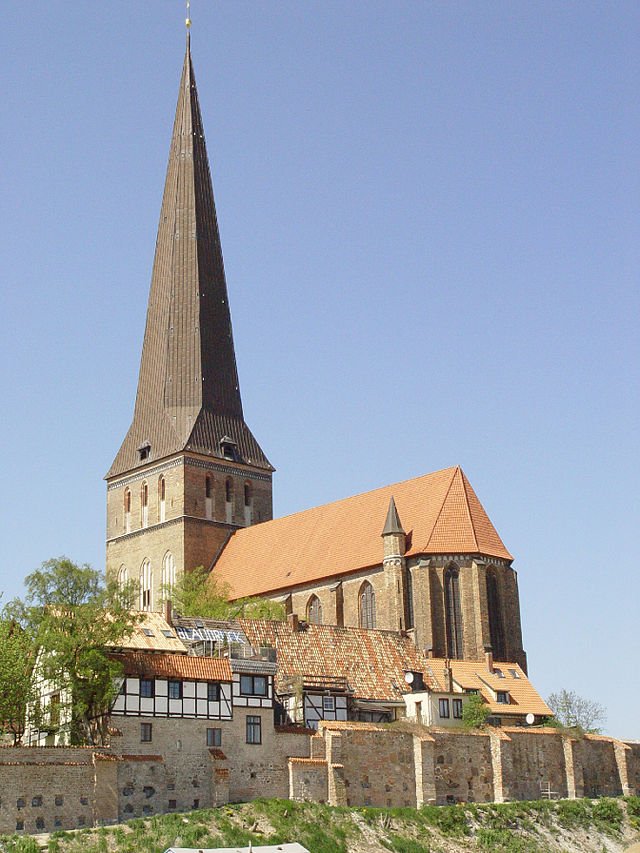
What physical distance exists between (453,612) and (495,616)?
251 centimetres

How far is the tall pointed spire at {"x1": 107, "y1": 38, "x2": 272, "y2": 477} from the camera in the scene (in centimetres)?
8650

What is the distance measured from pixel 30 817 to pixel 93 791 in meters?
2.42

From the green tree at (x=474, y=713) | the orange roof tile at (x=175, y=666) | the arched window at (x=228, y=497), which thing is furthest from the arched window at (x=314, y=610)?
the orange roof tile at (x=175, y=666)

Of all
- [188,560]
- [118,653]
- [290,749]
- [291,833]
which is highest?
[188,560]

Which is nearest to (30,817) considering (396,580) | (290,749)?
(290,749)

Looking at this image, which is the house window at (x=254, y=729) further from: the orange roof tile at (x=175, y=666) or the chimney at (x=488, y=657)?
the chimney at (x=488, y=657)

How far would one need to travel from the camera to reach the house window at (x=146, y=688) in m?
47.2

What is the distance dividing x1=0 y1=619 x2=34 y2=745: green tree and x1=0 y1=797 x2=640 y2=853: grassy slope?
7.00 m

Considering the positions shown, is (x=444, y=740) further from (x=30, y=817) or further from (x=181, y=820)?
(x=30, y=817)

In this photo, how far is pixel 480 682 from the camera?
59.2 m

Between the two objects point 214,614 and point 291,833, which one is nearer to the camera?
point 291,833

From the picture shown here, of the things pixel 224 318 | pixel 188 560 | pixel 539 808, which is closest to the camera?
pixel 539 808

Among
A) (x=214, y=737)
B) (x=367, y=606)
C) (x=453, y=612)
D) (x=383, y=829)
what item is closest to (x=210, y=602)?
(x=367, y=606)

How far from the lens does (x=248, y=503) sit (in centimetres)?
8775
